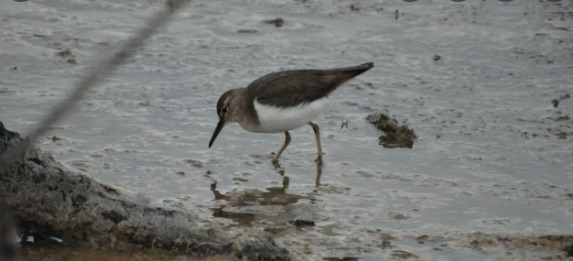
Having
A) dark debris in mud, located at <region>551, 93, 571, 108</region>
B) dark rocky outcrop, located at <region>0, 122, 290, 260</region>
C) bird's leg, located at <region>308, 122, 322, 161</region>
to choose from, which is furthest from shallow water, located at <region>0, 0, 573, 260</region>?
dark rocky outcrop, located at <region>0, 122, 290, 260</region>

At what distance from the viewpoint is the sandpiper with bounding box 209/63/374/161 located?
804 centimetres

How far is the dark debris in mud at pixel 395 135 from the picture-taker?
8256 mm

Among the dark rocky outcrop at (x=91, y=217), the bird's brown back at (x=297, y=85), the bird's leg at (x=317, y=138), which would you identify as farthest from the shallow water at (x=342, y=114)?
the dark rocky outcrop at (x=91, y=217)

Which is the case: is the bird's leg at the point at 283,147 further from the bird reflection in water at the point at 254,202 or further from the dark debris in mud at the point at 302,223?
the dark debris in mud at the point at 302,223

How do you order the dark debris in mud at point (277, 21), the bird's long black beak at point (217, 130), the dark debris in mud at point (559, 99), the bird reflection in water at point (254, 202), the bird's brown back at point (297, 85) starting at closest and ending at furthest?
the bird reflection in water at point (254, 202)
the bird's long black beak at point (217, 130)
the bird's brown back at point (297, 85)
the dark debris in mud at point (559, 99)
the dark debris in mud at point (277, 21)

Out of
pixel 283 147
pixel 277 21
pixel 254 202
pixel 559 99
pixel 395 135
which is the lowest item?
pixel 254 202

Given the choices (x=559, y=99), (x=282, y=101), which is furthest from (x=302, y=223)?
(x=559, y=99)

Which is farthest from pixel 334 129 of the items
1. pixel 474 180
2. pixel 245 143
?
pixel 474 180

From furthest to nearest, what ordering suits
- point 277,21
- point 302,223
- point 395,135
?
point 277,21 → point 395,135 → point 302,223

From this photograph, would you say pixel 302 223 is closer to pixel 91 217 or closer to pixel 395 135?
pixel 91 217

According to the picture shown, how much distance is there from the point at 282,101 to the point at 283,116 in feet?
0.57

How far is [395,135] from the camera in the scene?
27.3ft

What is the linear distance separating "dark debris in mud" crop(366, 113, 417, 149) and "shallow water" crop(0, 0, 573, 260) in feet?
0.27

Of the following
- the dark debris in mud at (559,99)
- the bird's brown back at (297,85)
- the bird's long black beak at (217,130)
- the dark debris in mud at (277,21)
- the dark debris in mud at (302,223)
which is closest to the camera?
the dark debris in mud at (302,223)
